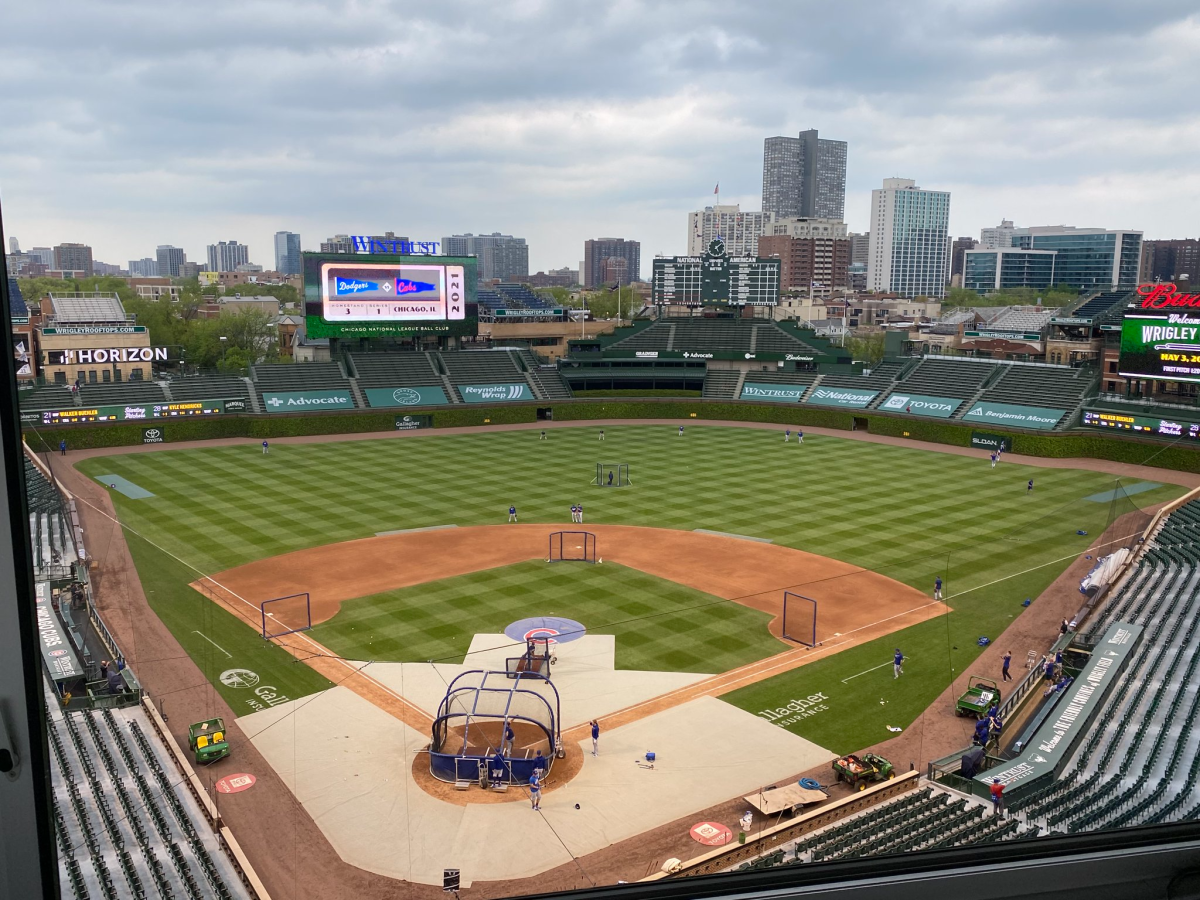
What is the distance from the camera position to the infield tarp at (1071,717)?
61.4ft

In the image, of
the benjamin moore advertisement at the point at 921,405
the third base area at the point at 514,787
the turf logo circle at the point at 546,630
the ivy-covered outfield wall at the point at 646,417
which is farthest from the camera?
the benjamin moore advertisement at the point at 921,405

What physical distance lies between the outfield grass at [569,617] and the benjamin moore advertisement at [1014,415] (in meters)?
39.8

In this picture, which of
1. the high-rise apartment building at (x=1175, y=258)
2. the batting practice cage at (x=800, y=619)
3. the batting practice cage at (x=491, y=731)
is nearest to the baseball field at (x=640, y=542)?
the batting practice cage at (x=800, y=619)

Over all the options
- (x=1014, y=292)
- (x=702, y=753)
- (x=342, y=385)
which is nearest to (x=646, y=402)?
(x=342, y=385)

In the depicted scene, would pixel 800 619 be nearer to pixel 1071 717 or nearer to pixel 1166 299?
pixel 1071 717

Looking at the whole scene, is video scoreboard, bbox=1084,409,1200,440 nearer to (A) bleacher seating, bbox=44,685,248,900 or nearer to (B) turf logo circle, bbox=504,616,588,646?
(B) turf logo circle, bbox=504,616,588,646

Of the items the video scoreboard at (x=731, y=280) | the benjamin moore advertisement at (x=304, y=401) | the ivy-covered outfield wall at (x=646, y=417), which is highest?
the video scoreboard at (x=731, y=280)

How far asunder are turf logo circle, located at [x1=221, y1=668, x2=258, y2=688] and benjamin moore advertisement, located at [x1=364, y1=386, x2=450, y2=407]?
47110 mm

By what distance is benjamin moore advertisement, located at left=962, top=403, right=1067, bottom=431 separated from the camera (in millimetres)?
61344

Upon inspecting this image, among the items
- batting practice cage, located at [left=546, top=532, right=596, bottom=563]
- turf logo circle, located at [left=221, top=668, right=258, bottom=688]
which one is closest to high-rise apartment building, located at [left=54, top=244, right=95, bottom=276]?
turf logo circle, located at [left=221, top=668, right=258, bottom=688]

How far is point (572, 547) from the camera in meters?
38.3

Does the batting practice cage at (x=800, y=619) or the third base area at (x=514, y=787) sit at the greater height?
the batting practice cage at (x=800, y=619)

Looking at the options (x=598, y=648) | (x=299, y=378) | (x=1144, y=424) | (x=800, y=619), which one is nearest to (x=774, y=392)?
(x=1144, y=424)

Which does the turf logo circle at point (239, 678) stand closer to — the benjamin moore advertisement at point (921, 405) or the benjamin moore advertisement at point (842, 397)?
the benjamin moore advertisement at point (921, 405)
